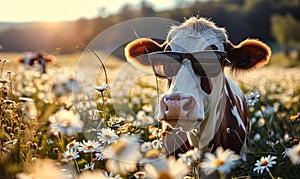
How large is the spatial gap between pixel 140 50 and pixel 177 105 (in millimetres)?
1478

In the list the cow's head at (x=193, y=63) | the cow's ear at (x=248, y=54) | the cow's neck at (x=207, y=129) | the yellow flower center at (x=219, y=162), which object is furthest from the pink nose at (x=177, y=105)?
the cow's ear at (x=248, y=54)

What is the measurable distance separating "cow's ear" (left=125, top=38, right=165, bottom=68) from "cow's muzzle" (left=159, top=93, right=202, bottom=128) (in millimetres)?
1235

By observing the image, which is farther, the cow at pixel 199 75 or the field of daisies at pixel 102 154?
the cow at pixel 199 75

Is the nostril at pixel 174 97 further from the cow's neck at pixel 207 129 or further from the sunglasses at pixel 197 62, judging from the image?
the cow's neck at pixel 207 129

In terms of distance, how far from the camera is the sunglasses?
3.56m

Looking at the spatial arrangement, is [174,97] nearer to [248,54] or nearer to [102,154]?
[102,154]

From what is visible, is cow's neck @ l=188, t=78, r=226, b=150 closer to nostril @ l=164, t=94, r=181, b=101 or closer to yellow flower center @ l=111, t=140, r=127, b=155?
nostril @ l=164, t=94, r=181, b=101

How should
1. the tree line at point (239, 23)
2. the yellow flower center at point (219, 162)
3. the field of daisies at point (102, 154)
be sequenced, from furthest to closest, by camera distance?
1. the tree line at point (239, 23)
2. the field of daisies at point (102, 154)
3. the yellow flower center at point (219, 162)

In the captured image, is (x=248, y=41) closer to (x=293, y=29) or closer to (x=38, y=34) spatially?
(x=293, y=29)

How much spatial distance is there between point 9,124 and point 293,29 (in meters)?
61.6

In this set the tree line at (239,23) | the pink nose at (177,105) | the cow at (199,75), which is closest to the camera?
the pink nose at (177,105)

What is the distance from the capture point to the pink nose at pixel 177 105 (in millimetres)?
3094

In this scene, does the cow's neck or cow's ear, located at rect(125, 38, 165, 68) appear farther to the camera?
cow's ear, located at rect(125, 38, 165, 68)

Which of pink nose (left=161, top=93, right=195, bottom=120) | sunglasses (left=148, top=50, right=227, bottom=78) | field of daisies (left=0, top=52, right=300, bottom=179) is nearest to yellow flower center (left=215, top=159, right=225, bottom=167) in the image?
field of daisies (left=0, top=52, right=300, bottom=179)
